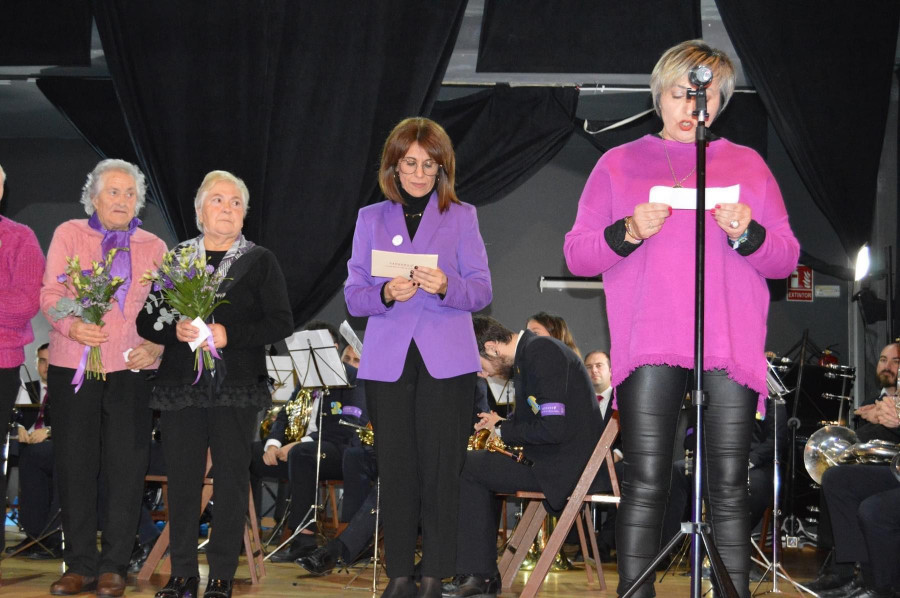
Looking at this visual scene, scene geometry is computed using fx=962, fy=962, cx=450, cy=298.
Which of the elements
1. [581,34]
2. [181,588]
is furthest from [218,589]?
[581,34]

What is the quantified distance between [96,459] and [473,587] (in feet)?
5.10

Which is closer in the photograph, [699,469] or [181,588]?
[699,469]

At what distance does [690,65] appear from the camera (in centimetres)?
230

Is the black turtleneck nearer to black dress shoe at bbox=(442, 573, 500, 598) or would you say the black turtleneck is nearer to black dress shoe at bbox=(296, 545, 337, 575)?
black dress shoe at bbox=(442, 573, 500, 598)

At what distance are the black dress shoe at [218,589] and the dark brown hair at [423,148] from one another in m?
1.44

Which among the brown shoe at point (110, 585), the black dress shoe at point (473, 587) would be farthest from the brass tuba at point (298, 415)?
the brown shoe at point (110, 585)

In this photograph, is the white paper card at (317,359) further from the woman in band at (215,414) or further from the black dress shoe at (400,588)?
the black dress shoe at (400,588)

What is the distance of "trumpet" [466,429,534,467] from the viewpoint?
4124 mm

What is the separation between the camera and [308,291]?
217 inches

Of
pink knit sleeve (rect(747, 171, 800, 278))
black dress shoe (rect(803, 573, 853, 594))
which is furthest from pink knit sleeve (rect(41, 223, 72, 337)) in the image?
black dress shoe (rect(803, 573, 853, 594))

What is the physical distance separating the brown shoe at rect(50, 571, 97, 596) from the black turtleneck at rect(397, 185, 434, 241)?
1780 mm

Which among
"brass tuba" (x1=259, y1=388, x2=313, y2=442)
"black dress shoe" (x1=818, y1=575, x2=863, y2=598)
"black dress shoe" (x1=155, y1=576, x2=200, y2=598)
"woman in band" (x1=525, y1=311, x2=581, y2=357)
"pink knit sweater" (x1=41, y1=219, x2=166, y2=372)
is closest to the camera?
"black dress shoe" (x1=155, y1=576, x2=200, y2=598)

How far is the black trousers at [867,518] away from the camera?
12.3ft

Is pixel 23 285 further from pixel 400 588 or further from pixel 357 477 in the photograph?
pixel 357 477
